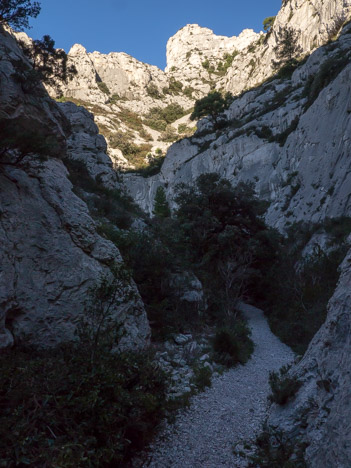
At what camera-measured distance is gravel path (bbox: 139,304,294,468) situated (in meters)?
4.81

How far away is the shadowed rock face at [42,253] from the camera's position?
21.6ft

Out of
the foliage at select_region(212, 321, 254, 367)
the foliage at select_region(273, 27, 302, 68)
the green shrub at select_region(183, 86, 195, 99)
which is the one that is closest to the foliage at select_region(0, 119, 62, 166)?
the foliage at select_region(212, 321, 254, 367)

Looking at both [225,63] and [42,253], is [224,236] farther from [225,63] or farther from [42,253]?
[225,63]

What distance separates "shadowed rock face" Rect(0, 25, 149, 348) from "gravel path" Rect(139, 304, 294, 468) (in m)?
2.43

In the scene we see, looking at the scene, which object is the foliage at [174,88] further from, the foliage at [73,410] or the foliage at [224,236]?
the foliage at [73,410]

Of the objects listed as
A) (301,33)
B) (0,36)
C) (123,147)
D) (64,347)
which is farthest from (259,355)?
(301,33)

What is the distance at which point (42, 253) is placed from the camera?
298 inches

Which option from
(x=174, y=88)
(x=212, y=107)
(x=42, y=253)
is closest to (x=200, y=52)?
(x=174, y=88)

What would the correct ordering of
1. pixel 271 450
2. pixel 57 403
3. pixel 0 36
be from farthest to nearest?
pixel 0 36 < pixel 271 450 < pixel 57 403

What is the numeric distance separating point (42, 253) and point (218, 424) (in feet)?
19.8

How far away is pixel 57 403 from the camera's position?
402cm

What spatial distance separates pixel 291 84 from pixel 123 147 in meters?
33.4

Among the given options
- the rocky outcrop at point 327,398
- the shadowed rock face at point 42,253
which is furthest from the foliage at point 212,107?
the rocky outcrop at point 327,398

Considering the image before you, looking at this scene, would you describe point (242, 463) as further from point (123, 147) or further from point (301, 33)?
point (301, 33)
